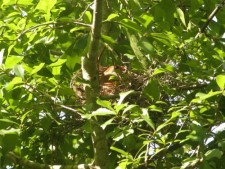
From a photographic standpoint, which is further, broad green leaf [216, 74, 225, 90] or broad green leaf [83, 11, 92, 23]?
broad green leaf [83, 11, 92, 23]

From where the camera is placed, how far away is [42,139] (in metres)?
2.33

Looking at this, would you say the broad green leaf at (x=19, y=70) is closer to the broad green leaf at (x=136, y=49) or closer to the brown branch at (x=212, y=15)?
the broad green leaf at (x=136, y=49)

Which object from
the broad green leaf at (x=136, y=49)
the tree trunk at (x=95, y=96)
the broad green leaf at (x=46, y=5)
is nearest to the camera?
the broad green leaf at (x=136, y=49)

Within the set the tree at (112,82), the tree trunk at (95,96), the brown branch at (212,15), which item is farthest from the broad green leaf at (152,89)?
the brown branch at (212,15)

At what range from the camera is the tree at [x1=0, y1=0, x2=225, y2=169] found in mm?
1706

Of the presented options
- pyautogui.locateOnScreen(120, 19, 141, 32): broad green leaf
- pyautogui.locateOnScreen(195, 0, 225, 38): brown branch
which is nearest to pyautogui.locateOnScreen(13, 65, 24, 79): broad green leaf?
pyautogui.locateOnScreen(120, 19, 141, 32): broad green leaf

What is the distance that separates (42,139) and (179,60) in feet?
2.76

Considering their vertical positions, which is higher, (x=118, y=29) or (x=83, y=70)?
(x=118, y=29)

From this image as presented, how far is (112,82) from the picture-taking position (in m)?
2.05

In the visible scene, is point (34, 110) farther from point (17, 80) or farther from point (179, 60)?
point (179, 60)

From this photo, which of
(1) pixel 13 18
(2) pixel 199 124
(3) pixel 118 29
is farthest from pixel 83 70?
(2) pixel 199 124

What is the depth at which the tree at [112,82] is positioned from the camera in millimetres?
1706

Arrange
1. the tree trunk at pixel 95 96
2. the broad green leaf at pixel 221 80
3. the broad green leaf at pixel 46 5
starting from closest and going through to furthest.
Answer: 1. the broad green leaf at pixel 221 80
2. the broad green leaf at pixel 46 5
3. the tree trunk at pixel 95 96

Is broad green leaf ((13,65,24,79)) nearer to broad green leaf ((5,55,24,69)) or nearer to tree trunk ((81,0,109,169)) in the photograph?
broad green leaf ((5,55,24,69))
